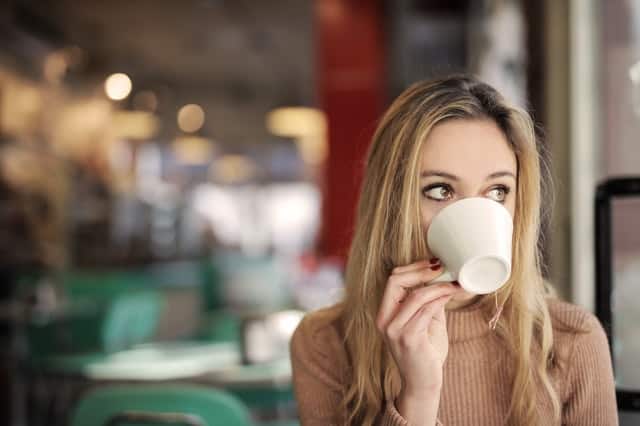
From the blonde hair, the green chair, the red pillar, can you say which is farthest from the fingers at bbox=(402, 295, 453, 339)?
the red pillar

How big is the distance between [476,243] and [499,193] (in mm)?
234

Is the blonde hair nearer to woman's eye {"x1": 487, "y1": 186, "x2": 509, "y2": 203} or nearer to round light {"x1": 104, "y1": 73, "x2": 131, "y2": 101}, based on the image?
woman's eye {"x1": 487, "y1": 186, "x2": 509, "y2": 203}

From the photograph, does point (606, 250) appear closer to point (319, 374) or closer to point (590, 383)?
point (590, 383)

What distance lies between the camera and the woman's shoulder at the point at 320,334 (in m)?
1.46

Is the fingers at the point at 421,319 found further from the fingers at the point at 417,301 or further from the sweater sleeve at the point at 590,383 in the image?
the sweater sleeve at the point at 590,383

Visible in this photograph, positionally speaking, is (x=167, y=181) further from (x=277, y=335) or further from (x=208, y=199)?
(x=277, y=335)

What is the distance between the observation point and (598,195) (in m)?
1.39

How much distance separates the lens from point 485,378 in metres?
1.35

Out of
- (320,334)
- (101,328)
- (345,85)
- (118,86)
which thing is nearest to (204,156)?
(118,86)

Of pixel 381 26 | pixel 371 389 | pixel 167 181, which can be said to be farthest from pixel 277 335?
pixel 167 181

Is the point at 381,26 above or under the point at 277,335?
above

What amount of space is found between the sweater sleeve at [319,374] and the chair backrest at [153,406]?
0.49m

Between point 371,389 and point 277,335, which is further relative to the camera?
point 277,335

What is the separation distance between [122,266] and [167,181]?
6236 millimetres
